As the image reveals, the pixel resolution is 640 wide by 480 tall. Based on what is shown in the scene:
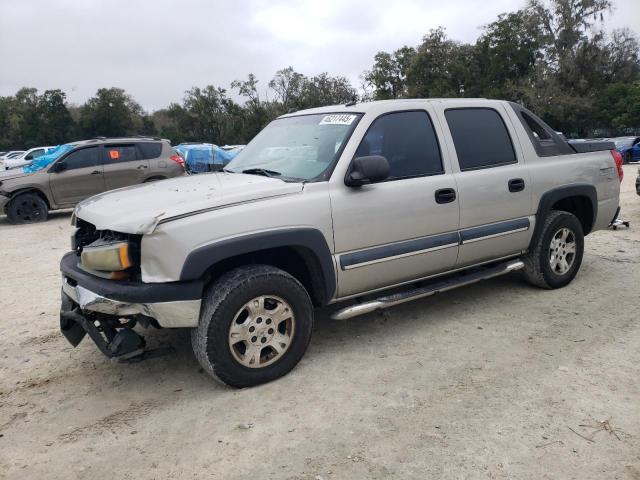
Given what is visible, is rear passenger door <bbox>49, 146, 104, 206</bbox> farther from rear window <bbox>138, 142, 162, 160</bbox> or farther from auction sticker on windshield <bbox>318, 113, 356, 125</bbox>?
auction sticker on windshield <bbox>318, 113, 356, 125</bbox>

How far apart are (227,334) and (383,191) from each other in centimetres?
147

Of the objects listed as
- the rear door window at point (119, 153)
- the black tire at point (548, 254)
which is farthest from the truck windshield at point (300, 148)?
the rear door window at point (119, 153)

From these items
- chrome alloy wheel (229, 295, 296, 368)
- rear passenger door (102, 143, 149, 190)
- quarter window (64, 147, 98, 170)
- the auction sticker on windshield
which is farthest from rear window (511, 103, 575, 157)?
quarter window (64, 147, 98, 170)

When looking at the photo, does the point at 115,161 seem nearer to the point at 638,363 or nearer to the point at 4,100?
the point at 638,363

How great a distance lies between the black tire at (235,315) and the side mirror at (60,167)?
938cm

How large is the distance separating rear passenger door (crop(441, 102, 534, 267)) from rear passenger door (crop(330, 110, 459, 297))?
0.55ft

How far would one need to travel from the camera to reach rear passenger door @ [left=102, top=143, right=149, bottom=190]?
11.5m

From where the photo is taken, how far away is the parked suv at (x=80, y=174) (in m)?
11.0

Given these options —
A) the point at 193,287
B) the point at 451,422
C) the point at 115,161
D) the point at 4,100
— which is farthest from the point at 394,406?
the point at 4,100

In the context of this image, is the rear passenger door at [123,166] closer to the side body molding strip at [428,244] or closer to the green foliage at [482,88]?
the side body molding strip at [428,244]

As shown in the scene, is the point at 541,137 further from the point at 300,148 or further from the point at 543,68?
the point at 543,68

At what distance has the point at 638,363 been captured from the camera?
356 cm

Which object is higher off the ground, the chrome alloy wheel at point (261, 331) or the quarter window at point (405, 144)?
the quarter window at point (405, 144)

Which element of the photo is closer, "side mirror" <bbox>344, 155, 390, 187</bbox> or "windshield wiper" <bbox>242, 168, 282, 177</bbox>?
"side mirror" <bbox>344, 155, 390, 187</bbox>
